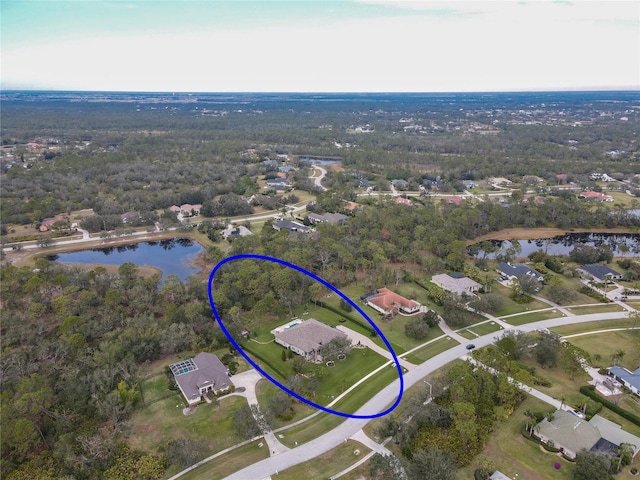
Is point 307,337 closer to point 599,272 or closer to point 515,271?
point 515,271

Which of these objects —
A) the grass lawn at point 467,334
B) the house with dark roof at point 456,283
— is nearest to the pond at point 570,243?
the house with dark roof at point 456,283

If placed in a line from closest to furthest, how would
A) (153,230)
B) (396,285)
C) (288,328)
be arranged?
(288,328)
(396,285)
(153,230)

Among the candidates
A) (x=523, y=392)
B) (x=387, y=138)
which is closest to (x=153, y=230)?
(x=523, y=392)

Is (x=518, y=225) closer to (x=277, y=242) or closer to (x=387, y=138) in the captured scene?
(x=277, y=242)

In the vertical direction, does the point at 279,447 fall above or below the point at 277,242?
below

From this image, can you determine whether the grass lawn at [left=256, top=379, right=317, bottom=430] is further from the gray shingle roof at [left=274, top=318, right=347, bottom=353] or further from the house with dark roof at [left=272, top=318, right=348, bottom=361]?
the gray shingle roof at [left=274, top=318, right=347, bottom=353]

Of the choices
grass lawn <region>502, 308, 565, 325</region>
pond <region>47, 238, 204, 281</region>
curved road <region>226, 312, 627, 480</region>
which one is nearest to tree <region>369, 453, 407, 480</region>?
curved road <region>226, 312, 627, 480</region>
